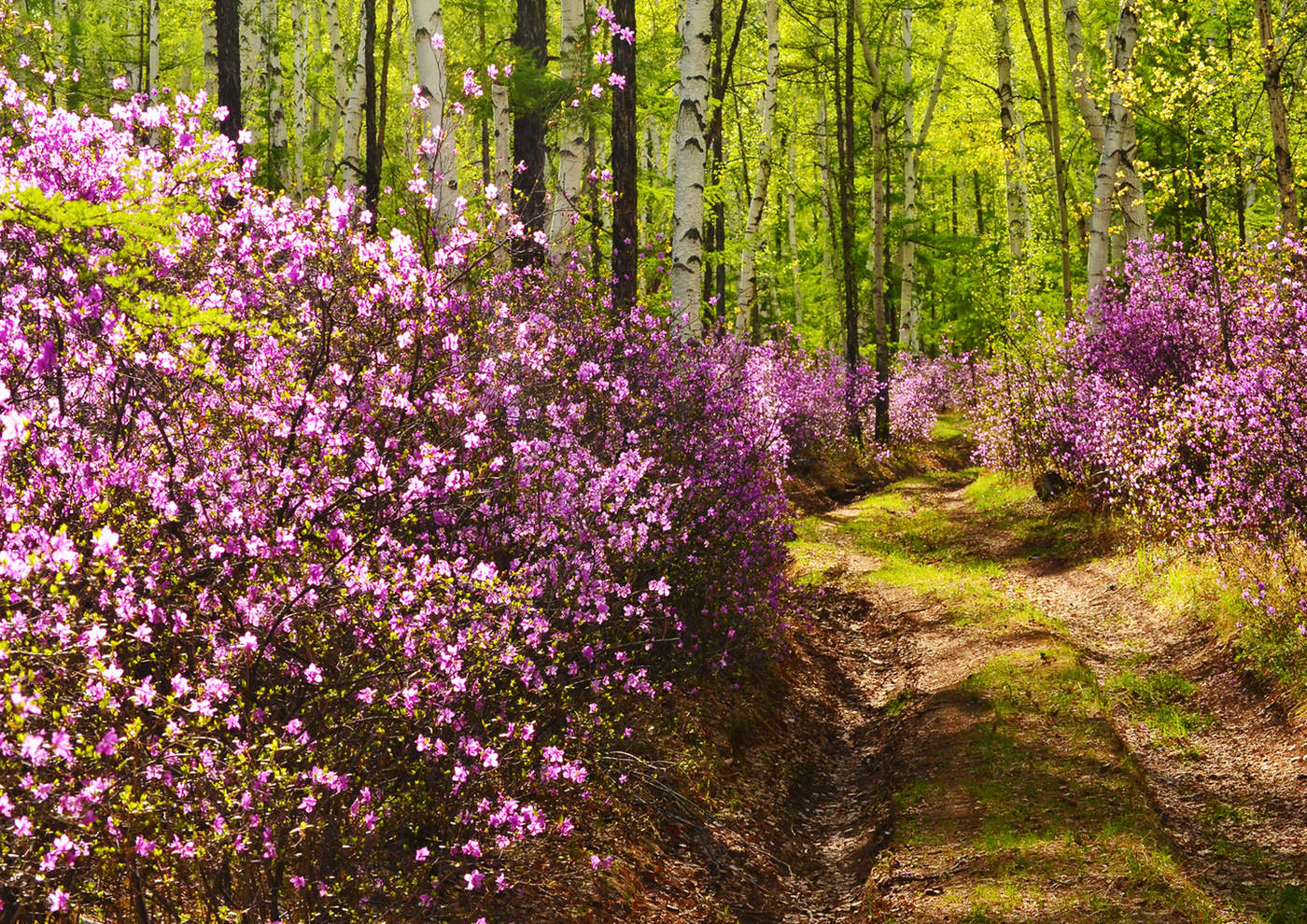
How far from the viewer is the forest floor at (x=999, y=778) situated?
535 cm

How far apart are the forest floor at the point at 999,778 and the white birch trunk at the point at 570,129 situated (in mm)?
5133

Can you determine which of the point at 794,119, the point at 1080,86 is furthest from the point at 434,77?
the point at 794,119

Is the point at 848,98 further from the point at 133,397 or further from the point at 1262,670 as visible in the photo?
the point at 133,397

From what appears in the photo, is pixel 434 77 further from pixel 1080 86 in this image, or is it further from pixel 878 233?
pixel 878 233

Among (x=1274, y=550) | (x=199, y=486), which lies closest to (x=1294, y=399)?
(x=1274, y=550)

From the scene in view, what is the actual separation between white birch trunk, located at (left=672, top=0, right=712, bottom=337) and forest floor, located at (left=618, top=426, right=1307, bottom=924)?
3798 millimetres

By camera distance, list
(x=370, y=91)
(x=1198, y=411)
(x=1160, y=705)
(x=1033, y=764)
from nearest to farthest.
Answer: (x=1033, y=764) < (x=1160, y=705) < (x=1198, y=411) < (x=370, y=91)

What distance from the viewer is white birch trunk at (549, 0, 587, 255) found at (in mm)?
10352

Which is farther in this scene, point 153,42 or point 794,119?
point 794,119

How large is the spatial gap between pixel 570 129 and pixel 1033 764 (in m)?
7.90

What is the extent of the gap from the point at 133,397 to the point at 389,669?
1521mm

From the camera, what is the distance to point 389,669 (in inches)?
135

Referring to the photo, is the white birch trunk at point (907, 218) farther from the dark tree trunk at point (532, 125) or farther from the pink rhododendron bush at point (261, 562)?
the pink rhododendron bush at point (261, 562)

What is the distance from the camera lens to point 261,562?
3.41 m
